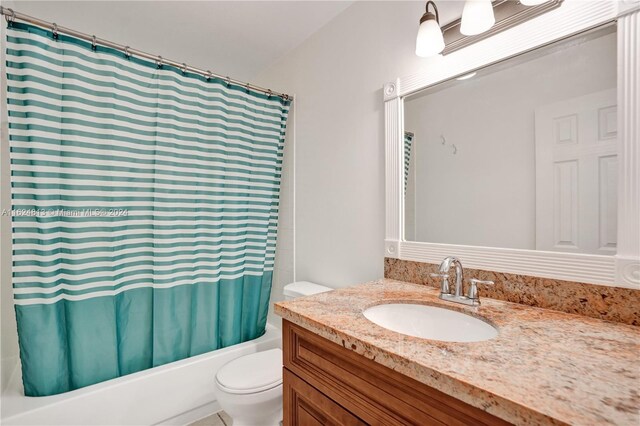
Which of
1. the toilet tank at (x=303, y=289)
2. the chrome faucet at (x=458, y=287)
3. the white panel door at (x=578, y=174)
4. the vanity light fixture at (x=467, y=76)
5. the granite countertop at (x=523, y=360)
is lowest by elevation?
the toilet tank at (x=303, y=289)

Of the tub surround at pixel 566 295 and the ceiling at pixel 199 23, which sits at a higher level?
the ceiling at pixel 199 23

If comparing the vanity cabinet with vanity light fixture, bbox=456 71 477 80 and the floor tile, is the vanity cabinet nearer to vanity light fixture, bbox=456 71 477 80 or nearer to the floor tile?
the floor tile

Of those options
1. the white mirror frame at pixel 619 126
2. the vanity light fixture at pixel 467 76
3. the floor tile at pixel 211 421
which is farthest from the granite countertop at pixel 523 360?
the floor tile at pixel 211 421

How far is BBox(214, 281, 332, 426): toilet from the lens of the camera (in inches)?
50.2

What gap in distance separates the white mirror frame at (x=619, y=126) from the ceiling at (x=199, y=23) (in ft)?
3.01

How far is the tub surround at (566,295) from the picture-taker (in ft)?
2.67

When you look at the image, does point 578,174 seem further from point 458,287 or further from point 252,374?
point 252,374

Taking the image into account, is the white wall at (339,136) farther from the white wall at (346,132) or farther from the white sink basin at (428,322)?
the white sink basin at (428,322)

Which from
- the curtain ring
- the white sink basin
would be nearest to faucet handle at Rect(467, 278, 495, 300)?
the white sink basin

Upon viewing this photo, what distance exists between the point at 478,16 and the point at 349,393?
4.17 ft

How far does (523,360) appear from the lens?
2.01 feet

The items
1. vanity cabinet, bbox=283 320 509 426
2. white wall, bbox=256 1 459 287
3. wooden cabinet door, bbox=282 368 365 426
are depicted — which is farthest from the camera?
white wall, bbox=256 1 459 287

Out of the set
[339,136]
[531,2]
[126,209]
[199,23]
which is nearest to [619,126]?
[531,2]

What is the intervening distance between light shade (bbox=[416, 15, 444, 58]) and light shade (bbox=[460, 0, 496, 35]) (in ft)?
0.37
